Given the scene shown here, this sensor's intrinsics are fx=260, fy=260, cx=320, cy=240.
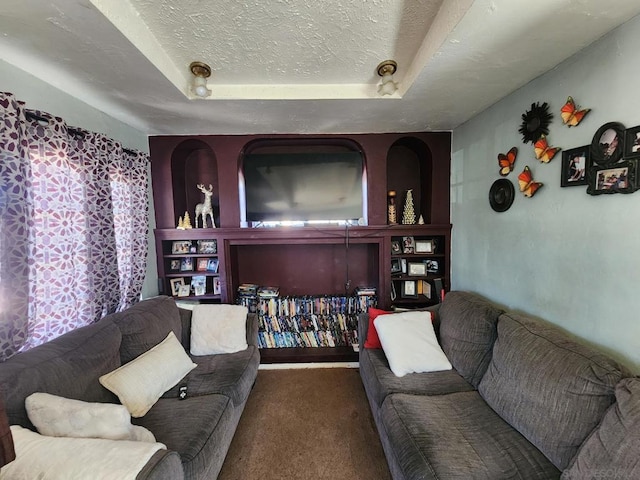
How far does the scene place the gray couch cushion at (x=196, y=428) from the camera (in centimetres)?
120

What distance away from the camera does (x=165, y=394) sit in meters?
1.60

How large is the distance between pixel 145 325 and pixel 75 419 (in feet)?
2.72

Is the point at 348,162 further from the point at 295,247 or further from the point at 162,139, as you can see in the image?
the point at 162,139

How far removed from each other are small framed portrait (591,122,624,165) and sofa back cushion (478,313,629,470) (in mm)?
904

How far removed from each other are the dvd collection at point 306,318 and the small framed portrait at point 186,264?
22.5 inches

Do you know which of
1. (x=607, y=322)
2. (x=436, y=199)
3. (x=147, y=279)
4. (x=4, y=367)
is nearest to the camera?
(x=4, y=367)

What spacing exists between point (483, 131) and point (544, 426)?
2.06 m

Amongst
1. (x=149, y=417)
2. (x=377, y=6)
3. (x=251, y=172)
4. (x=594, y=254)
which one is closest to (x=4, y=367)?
(x=149, y=417)

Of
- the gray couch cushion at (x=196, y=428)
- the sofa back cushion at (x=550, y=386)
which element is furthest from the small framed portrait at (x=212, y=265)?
the sofa back cushion at (x=550, y=386)

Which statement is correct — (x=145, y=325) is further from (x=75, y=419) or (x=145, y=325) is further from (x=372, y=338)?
(x=372, y=338)

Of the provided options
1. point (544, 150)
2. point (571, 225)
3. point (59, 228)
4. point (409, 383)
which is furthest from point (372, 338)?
point (59, 228)

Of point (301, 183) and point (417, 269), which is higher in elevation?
point (301, 183)

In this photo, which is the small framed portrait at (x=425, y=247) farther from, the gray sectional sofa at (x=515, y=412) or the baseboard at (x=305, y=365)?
the baseboard at (x=305, y=365)

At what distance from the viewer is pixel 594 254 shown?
133 cm
